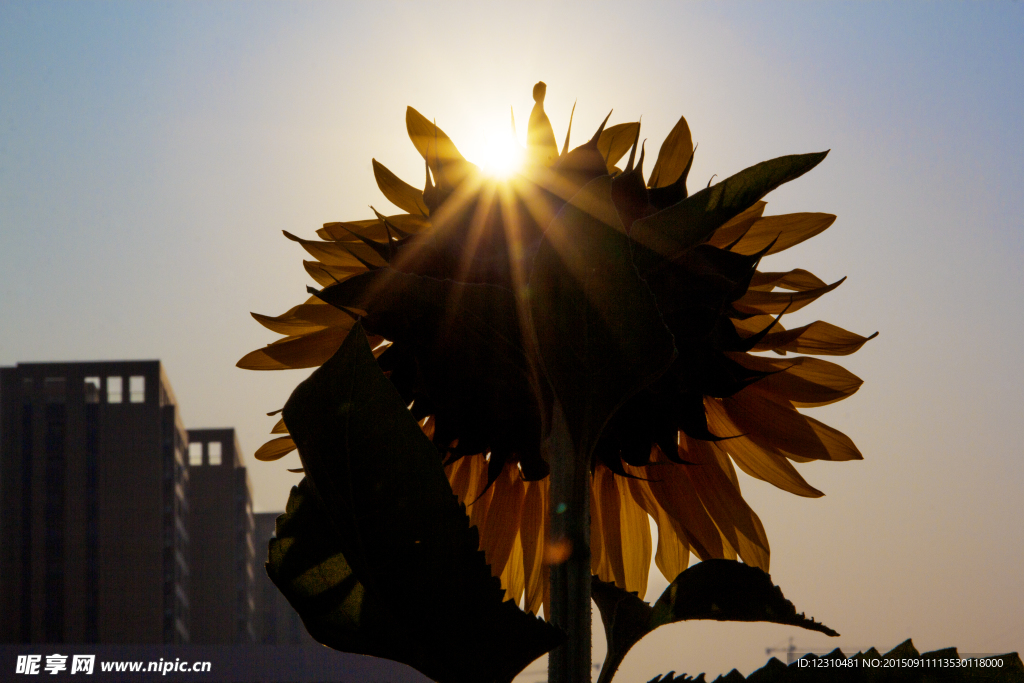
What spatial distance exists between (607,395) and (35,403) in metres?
35.5

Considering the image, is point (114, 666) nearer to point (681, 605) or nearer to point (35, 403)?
point (35, 403)

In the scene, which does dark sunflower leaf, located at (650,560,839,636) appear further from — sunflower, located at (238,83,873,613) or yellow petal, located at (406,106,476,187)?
yellow petal, located at (406,106,476,187)

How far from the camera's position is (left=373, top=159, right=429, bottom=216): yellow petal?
2.49 feet

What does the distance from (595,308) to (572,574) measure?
13 centimetres

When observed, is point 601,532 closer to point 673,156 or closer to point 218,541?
point 673,156

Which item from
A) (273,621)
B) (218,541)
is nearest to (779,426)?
(218,541)

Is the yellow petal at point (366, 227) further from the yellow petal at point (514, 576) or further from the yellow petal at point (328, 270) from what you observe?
the yellow petal at point (514, 576)

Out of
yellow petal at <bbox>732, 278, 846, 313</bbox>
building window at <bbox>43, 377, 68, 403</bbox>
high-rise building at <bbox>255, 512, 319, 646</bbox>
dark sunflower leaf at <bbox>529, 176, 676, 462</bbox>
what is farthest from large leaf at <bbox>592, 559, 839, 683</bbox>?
high-rise building at <bbox>255, 512, 319, 646</bbox>

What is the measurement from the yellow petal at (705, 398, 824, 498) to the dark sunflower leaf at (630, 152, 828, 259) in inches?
13.5

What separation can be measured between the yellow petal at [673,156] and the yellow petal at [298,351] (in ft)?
0.97

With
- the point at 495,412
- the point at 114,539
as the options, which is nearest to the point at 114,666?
the point at 114,539

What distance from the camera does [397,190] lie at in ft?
2.50

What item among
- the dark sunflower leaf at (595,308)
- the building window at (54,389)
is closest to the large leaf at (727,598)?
the dark sunflower leaf at (595,308)

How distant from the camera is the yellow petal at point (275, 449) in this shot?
26.2 inches
